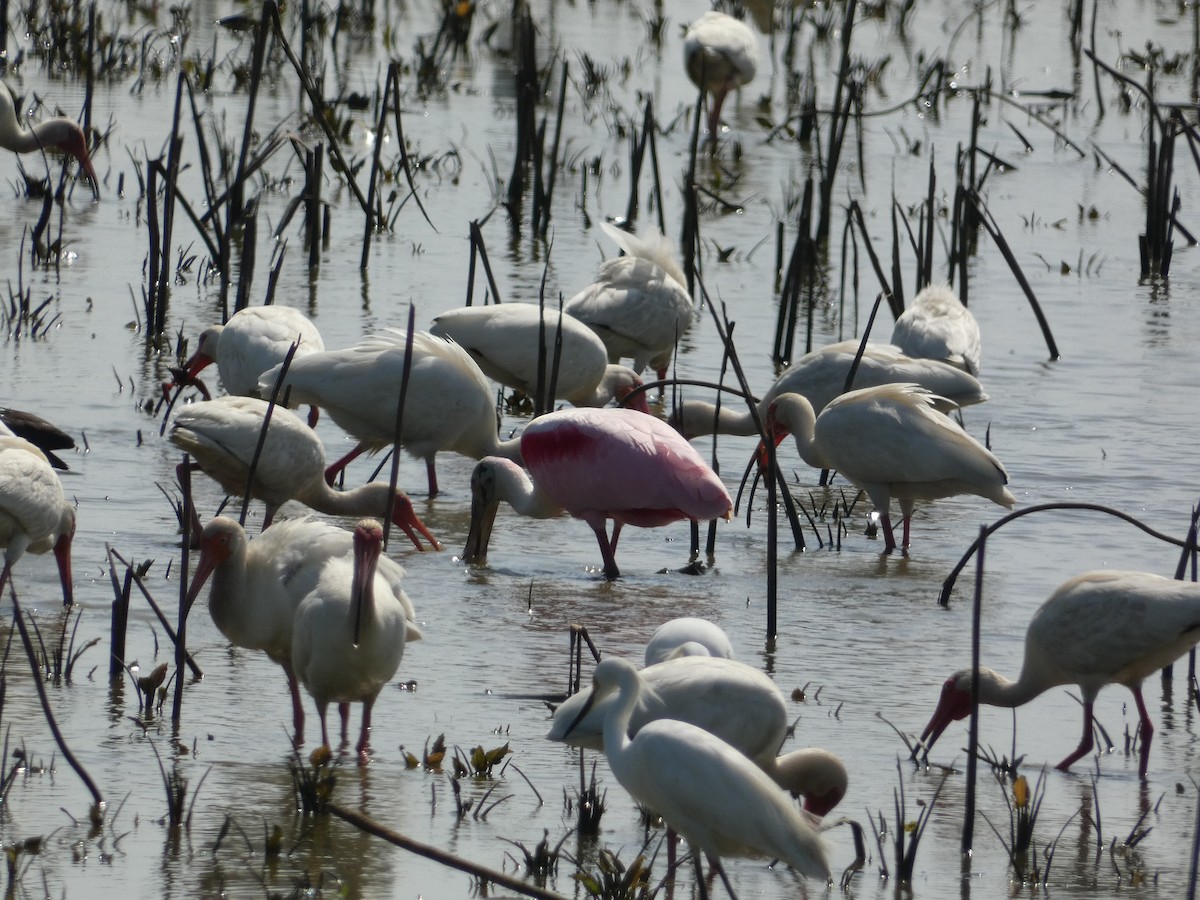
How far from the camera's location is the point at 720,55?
17.2 m

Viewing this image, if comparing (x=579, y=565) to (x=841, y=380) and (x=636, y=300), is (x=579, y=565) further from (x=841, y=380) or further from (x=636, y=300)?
(x=636, y=300)

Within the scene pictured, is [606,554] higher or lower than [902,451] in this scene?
lower

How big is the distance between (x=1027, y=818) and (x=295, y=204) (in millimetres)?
5670

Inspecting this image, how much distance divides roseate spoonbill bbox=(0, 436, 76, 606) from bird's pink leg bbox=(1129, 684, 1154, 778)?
3.04 meters

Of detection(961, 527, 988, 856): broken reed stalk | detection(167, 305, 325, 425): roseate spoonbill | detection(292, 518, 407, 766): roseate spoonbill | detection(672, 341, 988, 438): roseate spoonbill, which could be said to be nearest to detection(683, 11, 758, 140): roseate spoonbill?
detection(672, 341, 988, 438): roseate spoonbill

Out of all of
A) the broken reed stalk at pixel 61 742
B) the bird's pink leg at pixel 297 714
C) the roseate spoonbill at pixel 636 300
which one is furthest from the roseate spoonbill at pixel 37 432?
the roseate spoonbill at pixel 636 300

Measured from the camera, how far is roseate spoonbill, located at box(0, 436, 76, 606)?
581 cm

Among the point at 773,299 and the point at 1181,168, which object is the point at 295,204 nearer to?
the point at 773,299

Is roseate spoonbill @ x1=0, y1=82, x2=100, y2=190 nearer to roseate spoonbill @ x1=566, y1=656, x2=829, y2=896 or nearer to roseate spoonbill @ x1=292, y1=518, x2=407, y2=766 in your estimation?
roseate spoonbill @ x1=292, y1=518, x2=407, y2=766

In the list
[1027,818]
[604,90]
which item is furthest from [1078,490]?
[604,90]

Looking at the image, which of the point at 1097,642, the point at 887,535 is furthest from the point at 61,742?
the point at 887,535

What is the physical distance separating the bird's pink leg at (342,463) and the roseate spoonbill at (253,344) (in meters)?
0.23

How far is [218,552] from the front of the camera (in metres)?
5.36

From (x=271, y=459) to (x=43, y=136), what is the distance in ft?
21.8
